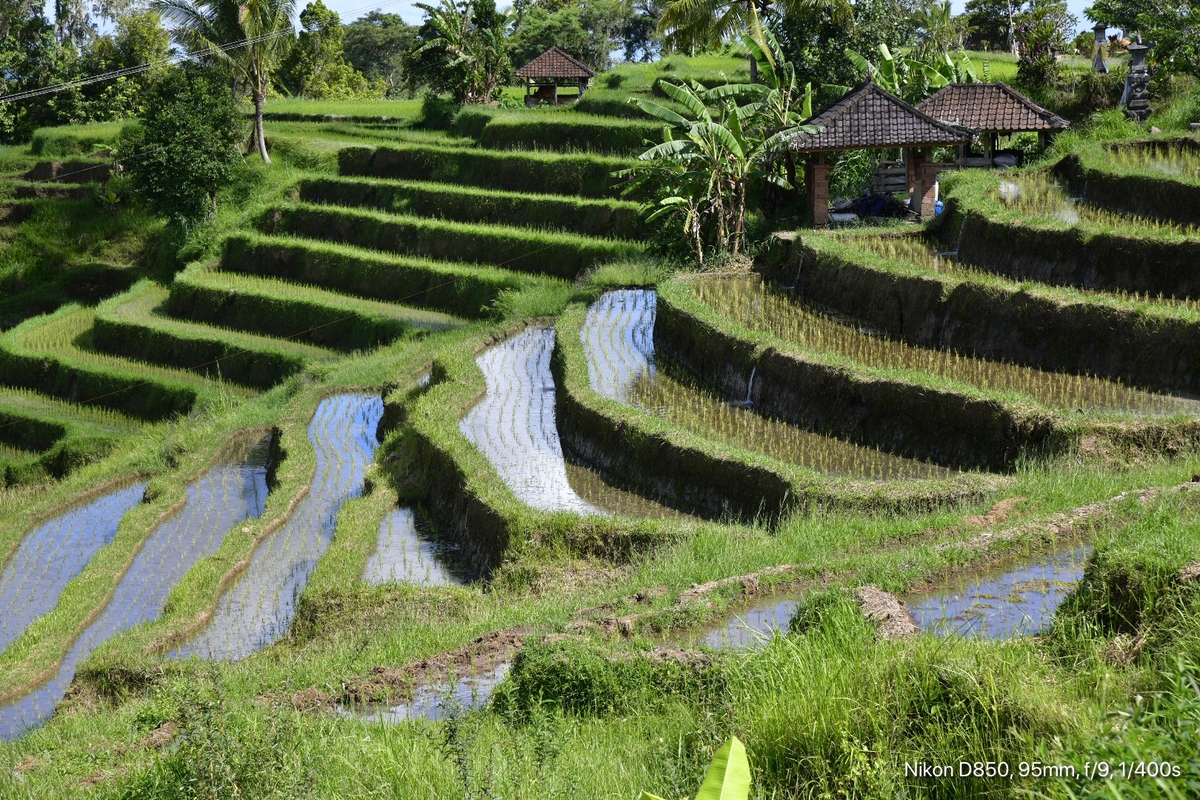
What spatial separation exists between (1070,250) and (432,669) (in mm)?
9577

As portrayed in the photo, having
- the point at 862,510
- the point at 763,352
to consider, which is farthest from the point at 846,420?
the point at 862,510

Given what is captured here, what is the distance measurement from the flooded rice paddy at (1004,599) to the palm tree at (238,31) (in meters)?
28.3

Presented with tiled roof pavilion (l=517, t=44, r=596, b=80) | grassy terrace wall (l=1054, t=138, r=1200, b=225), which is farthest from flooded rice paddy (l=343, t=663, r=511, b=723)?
tiled roof pavilion (l=517, t=44, r=596, b=80)

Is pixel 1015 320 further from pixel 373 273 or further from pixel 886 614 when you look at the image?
pixel 373 273

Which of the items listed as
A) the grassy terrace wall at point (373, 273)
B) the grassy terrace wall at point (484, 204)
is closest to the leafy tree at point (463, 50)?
the grassy terrace wall at point (484, 204)

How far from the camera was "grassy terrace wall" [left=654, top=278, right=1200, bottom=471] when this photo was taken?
935cm

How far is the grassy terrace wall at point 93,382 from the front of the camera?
2131 centimetres

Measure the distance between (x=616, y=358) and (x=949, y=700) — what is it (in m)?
11.0

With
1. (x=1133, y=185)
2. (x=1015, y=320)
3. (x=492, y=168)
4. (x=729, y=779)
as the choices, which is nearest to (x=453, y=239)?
(x=492, y=168)

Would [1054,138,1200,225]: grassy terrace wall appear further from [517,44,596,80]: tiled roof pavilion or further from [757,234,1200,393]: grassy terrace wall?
[517,44,596,80]: tiled roof pavilion

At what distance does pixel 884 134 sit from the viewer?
1883 centimetres

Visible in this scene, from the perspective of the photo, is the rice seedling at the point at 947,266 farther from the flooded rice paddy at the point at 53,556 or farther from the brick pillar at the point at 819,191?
the flooded rice paddy at the point at 53,556

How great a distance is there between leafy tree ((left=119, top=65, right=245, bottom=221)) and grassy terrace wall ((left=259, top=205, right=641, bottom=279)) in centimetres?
158

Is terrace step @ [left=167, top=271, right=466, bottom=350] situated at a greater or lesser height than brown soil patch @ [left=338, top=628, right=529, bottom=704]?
lesser
